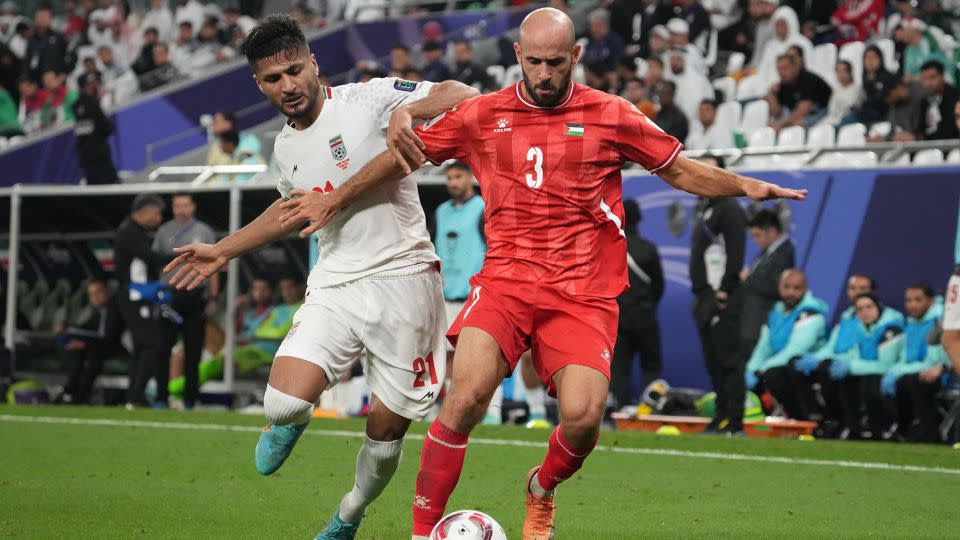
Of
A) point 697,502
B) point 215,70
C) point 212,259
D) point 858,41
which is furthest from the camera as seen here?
point 215,70

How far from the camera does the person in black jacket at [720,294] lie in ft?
43.9

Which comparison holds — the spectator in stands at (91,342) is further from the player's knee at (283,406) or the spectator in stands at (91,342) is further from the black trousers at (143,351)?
the player's knee at (283,406)

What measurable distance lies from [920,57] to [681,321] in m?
4.70

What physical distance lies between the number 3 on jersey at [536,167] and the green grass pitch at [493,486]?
1.92 meters

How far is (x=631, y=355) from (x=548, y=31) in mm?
8741

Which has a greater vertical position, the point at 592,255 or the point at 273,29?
the point at 273,29

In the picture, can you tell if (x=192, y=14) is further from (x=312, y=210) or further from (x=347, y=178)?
(x=312, y=210)

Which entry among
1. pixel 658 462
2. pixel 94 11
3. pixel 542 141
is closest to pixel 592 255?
pixel 542 141

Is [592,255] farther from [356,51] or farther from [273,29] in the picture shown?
[356,51]

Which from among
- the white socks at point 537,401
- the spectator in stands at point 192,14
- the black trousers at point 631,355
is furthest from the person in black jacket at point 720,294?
the spectator in stands at point 192,14

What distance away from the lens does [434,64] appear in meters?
21.6

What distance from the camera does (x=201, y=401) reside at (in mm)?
17141

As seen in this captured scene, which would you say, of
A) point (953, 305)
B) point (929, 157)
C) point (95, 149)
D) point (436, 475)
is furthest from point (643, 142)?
point (95, 149)

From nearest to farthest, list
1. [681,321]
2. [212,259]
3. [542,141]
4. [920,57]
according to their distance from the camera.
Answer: [542,141] → [212,259] → [681,321] → [920,57]
